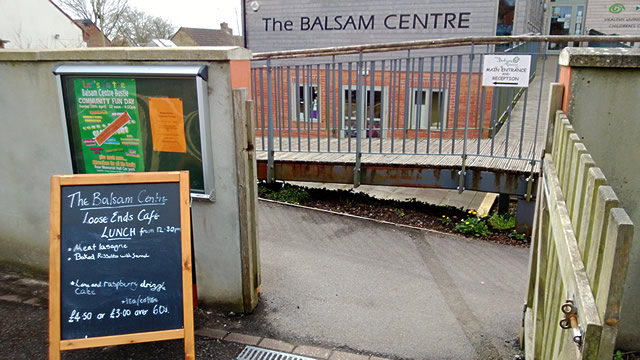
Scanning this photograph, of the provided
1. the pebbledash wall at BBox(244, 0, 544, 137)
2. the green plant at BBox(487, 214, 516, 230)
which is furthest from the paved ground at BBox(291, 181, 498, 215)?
the green plant at BBox(487, 214, 516, 230)

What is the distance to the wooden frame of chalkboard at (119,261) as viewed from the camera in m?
3.06

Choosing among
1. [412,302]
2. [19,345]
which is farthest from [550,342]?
[19,345]

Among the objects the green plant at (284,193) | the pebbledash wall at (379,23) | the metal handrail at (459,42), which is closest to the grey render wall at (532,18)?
the pebbledash wall at (379,23)

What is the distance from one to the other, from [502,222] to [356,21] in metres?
9.55

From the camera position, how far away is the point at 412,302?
13.7ft

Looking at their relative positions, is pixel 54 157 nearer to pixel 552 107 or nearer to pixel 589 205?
pixel 552 107

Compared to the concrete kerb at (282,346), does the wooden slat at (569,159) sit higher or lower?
higher

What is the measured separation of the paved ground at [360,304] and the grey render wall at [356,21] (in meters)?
8.71

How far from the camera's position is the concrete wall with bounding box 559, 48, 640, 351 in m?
2.84

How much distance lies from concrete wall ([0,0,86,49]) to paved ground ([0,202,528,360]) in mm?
27438

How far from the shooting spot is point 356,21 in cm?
1395

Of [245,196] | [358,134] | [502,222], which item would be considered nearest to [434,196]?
[502,222]

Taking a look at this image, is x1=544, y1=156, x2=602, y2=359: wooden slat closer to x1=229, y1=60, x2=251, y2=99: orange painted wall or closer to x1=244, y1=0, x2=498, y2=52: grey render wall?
x1=229, y1=60, x2=251, y2=99: orange painted wall

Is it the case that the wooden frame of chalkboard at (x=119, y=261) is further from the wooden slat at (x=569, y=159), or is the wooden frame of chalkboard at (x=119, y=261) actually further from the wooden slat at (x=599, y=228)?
the wooden slat at (x=599, y=228)
